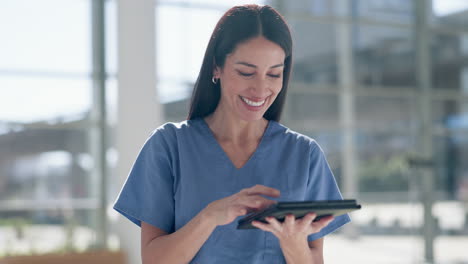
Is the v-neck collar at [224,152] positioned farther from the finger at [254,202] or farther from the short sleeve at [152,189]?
the finger at [254,202]

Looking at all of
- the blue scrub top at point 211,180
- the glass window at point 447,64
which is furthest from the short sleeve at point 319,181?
the glass window at point 447,64

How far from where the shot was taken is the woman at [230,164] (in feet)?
4.11

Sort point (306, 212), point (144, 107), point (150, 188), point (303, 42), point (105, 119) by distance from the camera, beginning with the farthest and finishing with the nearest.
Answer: point (303, 42) < point (105, 119) < point (144, 107) < point (150, 188) < point (306, 212)

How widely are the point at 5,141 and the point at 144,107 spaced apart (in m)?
1.25

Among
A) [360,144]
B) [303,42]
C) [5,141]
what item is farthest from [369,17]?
[5,141]

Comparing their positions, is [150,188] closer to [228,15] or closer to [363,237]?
[228,15]

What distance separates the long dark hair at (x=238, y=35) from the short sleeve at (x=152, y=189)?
153 mm

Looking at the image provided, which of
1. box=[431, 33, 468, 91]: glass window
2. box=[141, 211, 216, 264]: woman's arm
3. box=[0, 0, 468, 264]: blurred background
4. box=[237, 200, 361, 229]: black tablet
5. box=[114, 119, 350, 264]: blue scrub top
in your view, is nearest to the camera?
box=[237, 200, 361, 229]: black tablet

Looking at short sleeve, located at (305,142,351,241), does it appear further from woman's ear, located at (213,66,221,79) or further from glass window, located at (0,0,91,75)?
glass window, located at (0,0,91,75)

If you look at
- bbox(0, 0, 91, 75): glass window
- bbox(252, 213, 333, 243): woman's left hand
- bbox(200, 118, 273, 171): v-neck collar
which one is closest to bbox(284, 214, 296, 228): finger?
bbox(252, 213, 333, 243): woman's left hand

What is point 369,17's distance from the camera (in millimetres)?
6660

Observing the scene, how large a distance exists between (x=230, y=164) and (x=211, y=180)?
58 mm

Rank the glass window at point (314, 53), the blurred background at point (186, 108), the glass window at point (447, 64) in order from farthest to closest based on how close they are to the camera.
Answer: the glass window at point (447, 64), the glass window at point (314, 53), the blurred background at point (186, 108)

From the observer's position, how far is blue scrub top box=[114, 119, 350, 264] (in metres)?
1.27
